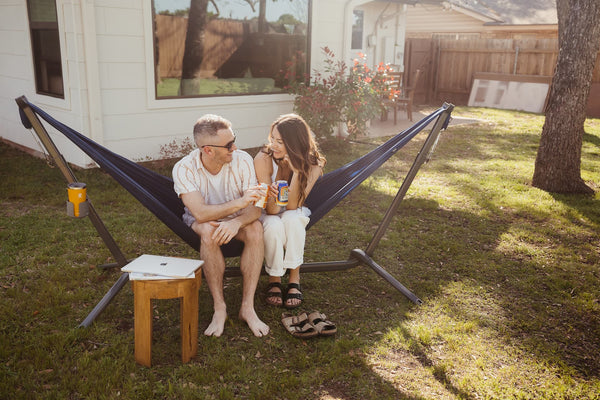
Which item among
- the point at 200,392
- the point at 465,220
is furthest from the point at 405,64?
the point at 200,392

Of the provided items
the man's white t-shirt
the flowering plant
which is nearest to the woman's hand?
the man's white t-shirt

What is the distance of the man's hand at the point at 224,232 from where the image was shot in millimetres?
2484

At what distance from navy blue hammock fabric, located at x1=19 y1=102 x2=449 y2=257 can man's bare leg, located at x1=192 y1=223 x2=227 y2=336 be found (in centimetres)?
10

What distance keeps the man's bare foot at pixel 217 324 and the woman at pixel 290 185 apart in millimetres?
362

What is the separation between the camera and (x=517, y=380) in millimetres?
2246

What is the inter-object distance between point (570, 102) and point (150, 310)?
170 inches

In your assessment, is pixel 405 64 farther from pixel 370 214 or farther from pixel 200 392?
pixel 200 392

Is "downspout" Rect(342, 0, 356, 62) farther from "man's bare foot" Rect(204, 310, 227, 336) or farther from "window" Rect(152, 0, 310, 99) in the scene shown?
"man's bare foot" Rect(204, 310, 227, 336)

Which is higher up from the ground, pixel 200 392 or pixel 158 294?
pixel 158 294

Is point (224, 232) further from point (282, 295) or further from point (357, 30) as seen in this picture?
point (357, 30)

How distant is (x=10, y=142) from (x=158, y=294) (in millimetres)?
5419

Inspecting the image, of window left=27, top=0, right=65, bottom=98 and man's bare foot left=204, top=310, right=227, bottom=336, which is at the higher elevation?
window left=27, top=0, right=65, bottom=98

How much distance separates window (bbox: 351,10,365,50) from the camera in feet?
34.7

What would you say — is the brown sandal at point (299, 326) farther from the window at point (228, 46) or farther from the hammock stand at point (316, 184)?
the window at point (228, 46)
